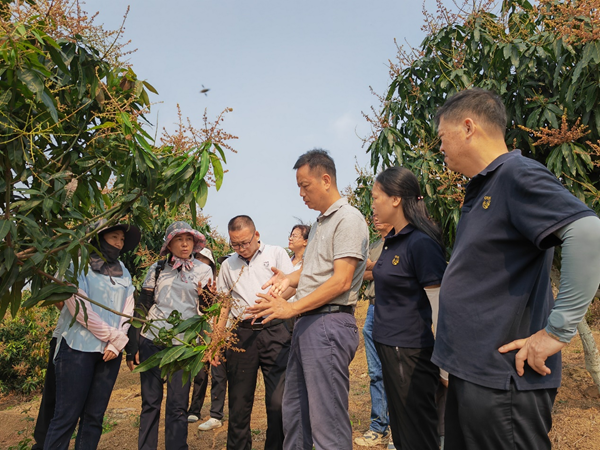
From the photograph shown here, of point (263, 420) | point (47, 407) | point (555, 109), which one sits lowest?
point (263, 420)

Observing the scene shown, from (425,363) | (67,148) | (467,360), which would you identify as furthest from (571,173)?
(67,148)

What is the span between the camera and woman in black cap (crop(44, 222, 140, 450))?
3.11 meters

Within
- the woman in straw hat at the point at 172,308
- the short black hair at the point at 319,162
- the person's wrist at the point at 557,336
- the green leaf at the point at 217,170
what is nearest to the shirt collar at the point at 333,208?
the short black hair at the point at 319,162

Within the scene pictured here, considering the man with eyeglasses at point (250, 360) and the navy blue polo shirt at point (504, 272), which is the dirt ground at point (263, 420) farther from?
the navy blue polo shirt at point (504, 272)

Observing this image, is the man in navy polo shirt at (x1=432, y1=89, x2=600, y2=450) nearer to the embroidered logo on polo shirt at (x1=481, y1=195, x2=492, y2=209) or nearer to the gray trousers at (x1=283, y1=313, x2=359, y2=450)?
the embroidered logo on polo shirt at (x1=481, y1=195, x2=492, y2=209)

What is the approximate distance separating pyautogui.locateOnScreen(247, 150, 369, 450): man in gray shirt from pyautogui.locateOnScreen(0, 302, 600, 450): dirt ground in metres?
1.75

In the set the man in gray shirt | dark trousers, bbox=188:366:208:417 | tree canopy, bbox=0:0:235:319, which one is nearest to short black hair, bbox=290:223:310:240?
dark trousers, bbox=188:366:208:417

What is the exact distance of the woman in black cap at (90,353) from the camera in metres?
3.11

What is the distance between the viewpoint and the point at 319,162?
2.75 metres

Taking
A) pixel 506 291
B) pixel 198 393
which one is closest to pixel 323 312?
pixel 506 291

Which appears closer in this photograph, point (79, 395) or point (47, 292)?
point (47, 292)

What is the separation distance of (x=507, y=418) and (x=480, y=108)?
3.51ft

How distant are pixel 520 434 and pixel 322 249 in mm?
1421

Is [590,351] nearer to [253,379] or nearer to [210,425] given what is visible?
[253,379]
